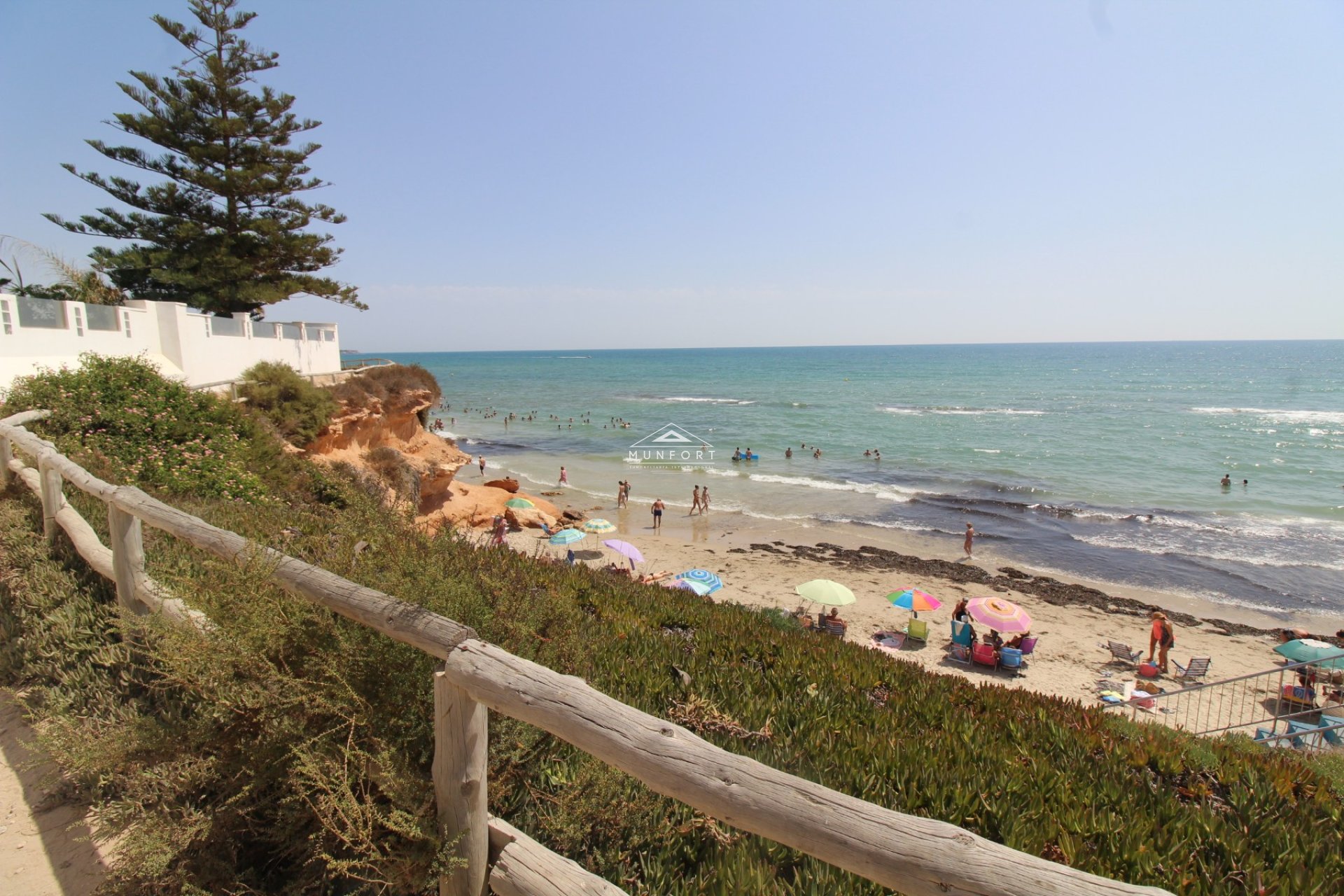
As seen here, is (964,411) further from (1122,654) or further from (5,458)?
(5,458)

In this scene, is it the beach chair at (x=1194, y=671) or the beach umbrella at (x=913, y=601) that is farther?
the beach umbrella at (x=913, y=601)

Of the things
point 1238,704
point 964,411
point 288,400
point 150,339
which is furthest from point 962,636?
point 964,411

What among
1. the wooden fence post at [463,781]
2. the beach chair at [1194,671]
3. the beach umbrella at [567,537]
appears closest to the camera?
the wooden fence post at [463,781]

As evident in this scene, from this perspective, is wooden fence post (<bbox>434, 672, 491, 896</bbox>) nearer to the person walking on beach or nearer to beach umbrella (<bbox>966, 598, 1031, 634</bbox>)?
beach umbrella (<bbox>966, 598, 1031, 634</bbox>)

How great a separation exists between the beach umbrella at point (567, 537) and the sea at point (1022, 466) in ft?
27.8

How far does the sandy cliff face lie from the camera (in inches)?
676

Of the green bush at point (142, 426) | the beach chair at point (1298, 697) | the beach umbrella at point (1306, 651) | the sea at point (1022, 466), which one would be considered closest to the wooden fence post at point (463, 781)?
the green bush at point (142, 426)

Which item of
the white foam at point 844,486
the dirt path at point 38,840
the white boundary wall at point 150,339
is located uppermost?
the white boundary wall at point 150,339

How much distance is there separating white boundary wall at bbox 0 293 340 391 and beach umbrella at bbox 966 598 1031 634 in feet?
56.3

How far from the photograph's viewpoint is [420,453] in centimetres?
2161

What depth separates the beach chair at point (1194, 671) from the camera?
12.3 metres

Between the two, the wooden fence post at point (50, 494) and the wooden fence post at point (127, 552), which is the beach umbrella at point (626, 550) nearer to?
the wooden fence post at point (50, 494)

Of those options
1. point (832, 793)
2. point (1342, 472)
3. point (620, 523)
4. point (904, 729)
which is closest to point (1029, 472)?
point (1342, 472)

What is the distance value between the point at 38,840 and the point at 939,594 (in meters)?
17.4
